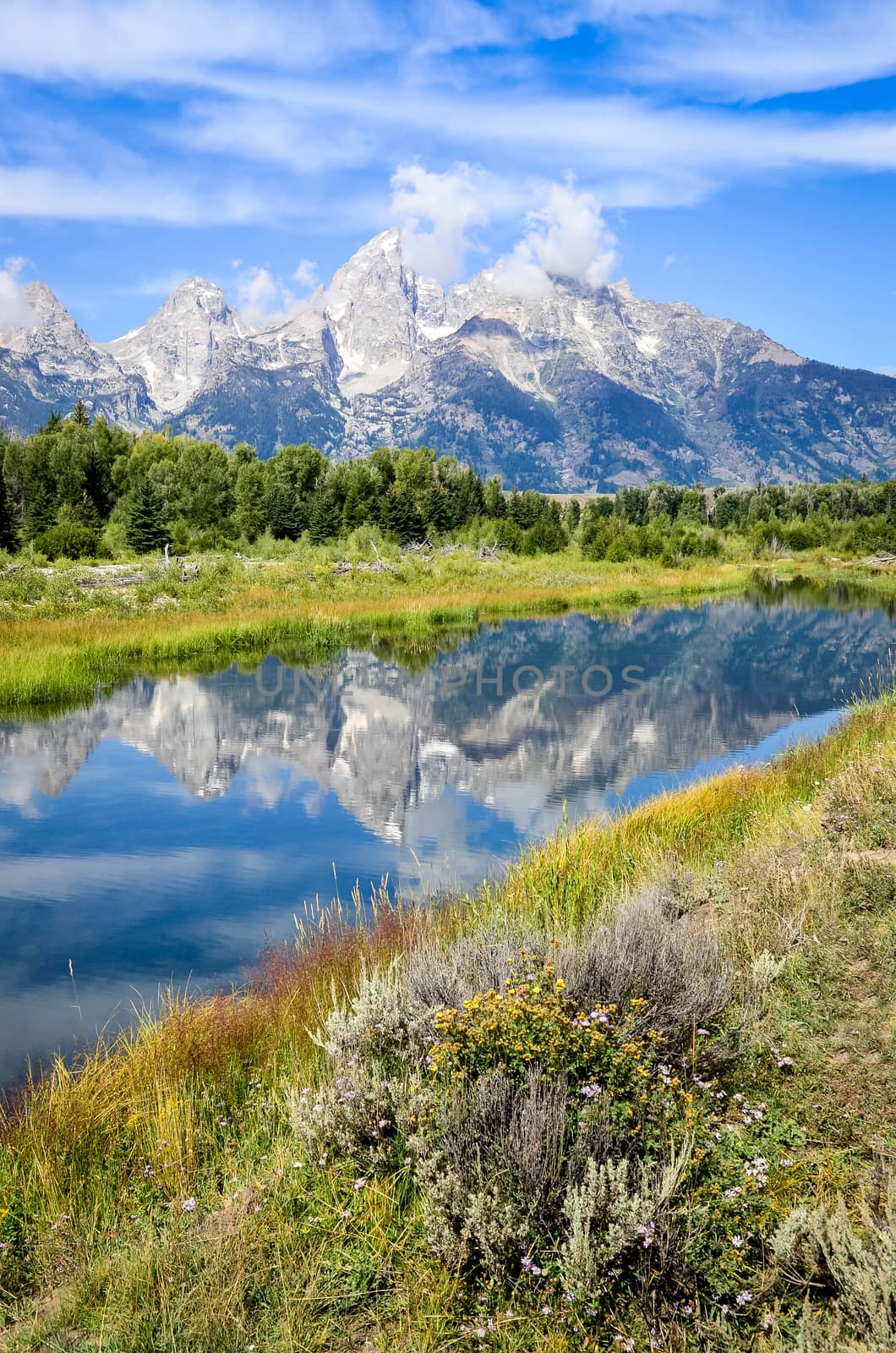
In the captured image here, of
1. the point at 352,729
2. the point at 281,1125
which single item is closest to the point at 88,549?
the point at 352,729

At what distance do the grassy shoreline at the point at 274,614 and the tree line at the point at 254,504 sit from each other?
49.8ft

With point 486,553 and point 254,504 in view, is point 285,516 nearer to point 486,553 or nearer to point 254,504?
point 254,504

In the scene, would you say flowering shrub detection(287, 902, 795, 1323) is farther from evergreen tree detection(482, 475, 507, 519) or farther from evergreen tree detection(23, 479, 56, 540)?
evergreen tree detection(482, 475, 507, 519)

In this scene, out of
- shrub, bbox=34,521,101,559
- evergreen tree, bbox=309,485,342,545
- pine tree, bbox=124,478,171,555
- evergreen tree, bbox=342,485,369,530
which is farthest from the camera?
evergreen tree, bbox=342,485,369,530

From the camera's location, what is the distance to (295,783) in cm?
1545

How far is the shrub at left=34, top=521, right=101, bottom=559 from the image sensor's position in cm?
5644

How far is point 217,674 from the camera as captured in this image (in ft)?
84.8

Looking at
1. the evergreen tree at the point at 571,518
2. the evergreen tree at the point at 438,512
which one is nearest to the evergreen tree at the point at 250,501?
the evergreen tree at the point at 438,512

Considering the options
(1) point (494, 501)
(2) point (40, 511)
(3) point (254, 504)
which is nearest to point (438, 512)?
(1) point (494, 501)

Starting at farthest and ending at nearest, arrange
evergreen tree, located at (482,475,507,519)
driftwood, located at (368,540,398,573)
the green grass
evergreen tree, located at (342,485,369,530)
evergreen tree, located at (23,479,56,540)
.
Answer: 1. evergreen tree, located at (482,475,507,519)
2. evergreen tree, located at (342,485,369,530)
3. evergreen tree, located at (23,479,56,540)
4. driftwood, located at (368,540,398,573)
5. the green grass

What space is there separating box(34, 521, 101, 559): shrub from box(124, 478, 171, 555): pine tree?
8.16ft

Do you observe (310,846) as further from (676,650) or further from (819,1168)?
(676,650)

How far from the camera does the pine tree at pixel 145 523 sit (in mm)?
57844

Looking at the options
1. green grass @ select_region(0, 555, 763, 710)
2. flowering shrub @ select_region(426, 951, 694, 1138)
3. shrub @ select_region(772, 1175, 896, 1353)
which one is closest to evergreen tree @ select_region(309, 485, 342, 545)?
green grass @ select_region(0, 555, 763, 710)
